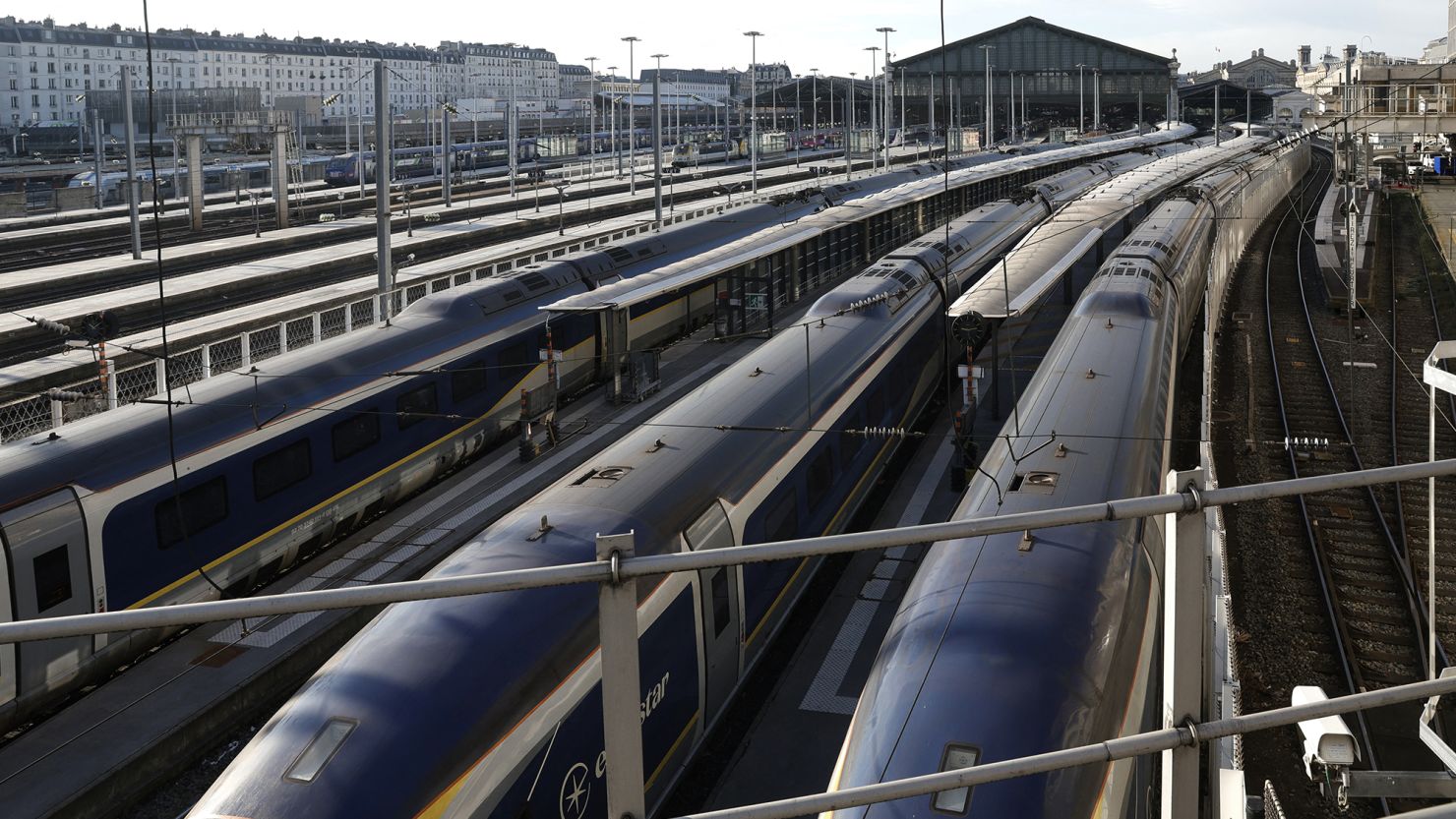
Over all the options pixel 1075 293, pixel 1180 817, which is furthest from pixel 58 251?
pixel 1180 817

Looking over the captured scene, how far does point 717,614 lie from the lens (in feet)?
34.4

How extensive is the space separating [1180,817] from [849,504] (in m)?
11.8

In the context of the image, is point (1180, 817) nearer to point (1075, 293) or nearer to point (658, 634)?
point (658, 634)

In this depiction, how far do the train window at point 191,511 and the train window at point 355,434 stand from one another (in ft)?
7.04

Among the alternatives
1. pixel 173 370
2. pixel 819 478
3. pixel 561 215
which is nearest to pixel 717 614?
pixel 819 478

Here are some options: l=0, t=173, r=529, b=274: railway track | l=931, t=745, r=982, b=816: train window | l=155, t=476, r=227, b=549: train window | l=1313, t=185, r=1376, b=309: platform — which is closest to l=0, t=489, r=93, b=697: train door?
l=155, t=476, r=227, b=549: train window

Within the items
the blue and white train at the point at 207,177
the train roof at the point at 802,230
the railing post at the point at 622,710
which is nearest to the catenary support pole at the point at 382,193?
the train roof at the point at 802,230

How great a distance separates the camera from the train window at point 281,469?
1471cm

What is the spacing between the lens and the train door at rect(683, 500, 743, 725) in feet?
33.7

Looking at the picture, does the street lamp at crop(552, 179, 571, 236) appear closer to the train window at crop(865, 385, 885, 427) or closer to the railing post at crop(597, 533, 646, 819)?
the train window at crop(865, 385, 885, 427)

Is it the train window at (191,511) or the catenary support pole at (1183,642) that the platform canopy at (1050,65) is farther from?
the catenary support pole at (1183,642)

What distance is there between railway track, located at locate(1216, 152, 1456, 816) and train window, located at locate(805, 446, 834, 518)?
4567 millimetres

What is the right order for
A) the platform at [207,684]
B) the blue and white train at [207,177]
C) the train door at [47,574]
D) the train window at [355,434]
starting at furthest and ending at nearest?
the blue and white train at [207,177] < the train window at [355,434] < the train door at [47,574] < the platform at [207,684]

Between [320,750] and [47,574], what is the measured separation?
6251 millimetres
